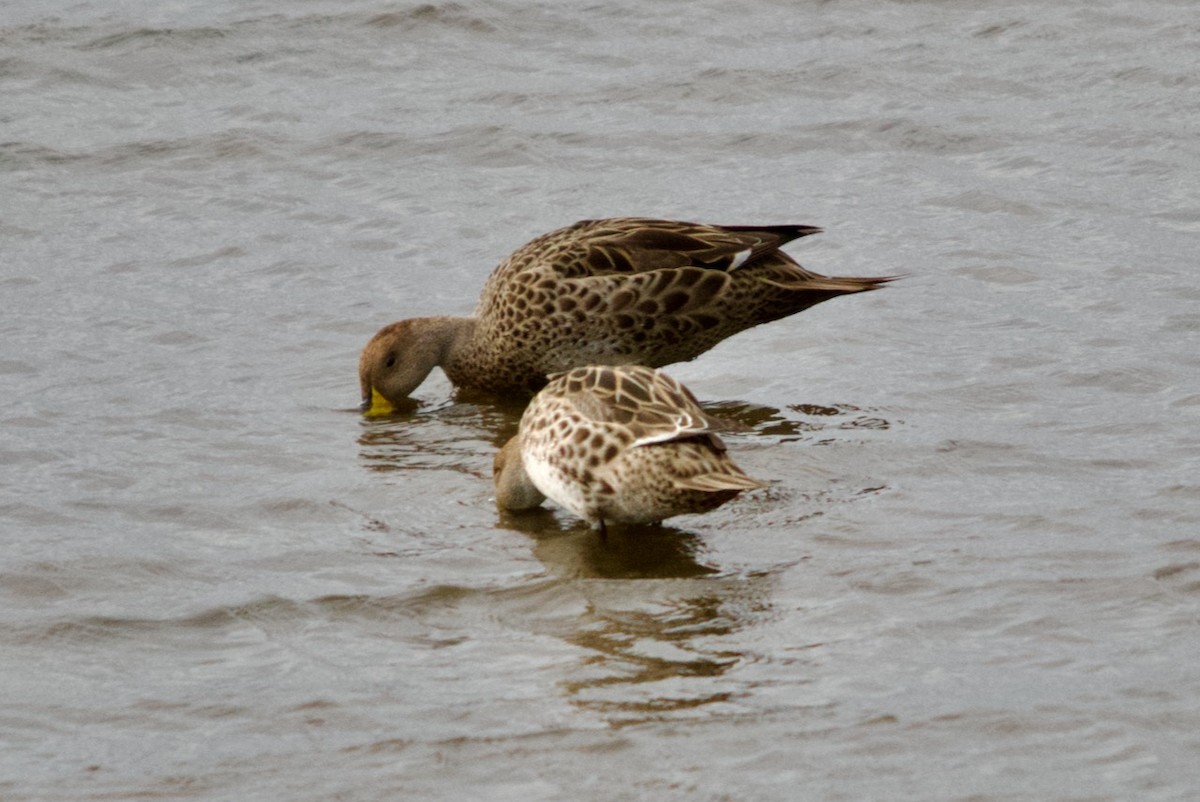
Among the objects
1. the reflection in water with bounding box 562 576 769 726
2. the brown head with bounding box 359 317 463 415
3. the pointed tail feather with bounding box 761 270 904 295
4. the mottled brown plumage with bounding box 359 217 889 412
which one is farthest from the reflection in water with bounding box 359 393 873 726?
the pointed tail feather with bounding box 761 270 904 295

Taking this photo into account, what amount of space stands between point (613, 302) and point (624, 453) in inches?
85.0

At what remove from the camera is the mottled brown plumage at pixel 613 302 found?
8836 mm

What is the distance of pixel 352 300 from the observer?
10.4 meters

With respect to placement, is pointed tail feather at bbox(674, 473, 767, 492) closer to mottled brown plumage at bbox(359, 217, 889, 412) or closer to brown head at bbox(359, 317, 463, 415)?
mottled brown plumage at bbox(359, 217, 889, 412)

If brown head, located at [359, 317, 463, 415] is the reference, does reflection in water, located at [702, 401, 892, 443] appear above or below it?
below

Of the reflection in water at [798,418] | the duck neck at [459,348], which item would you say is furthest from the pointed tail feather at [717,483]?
the duck neck at [459,348]

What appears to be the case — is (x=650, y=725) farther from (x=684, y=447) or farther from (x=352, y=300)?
(x=352, y=300)

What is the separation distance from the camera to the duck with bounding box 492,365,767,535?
6664 mm

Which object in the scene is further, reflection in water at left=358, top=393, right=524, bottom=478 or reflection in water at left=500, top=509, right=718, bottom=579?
reflection in water at left=358, top=393, right=524, bottom=478

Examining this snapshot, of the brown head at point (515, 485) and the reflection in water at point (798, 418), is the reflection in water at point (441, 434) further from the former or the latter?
the reflection in water at point (798, 418)

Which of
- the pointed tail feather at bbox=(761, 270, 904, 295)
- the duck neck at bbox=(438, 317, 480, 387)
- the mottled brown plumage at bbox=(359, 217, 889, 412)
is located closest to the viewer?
the mottled brown plumage at bbox=(359, 217, 889, 412)

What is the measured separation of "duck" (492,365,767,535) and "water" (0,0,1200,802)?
22cm

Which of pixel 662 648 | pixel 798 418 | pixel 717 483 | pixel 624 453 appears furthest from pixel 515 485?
pixel 798 418

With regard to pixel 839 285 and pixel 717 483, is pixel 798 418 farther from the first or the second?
pixel 717 483
